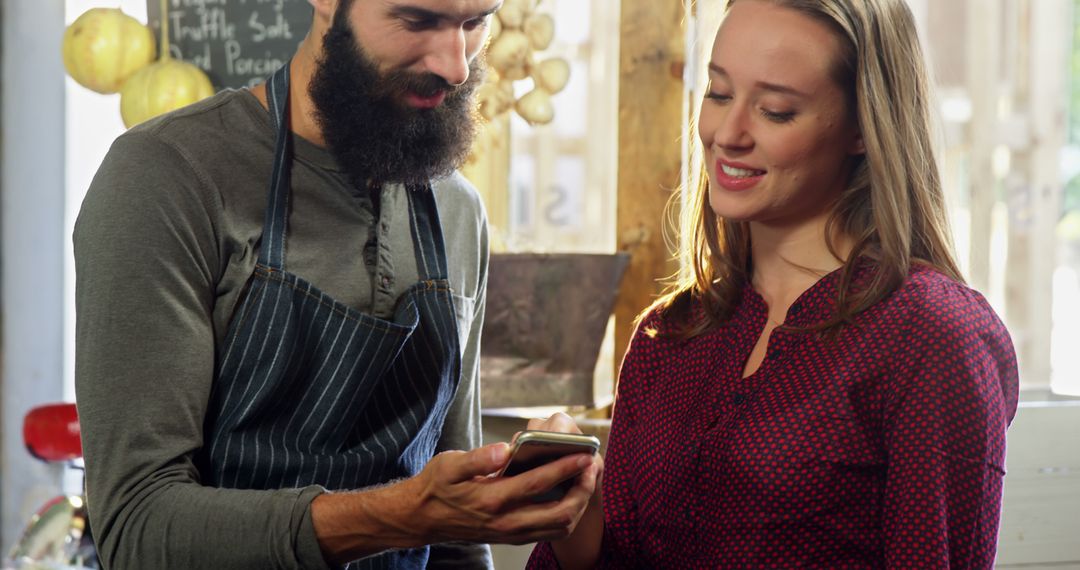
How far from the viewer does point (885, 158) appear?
1.57 m

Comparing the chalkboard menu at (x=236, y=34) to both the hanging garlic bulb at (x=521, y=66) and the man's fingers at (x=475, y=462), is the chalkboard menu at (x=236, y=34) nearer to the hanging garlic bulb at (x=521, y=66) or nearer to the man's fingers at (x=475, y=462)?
the hanging garlic bulb at (x=521, y=66)

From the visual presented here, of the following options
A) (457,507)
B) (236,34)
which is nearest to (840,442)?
(457,507)

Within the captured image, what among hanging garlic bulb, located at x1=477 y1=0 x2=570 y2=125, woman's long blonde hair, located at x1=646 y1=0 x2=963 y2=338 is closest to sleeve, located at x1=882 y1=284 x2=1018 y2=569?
woman's long blonde hair, located at x1=646 y1=0 x2=963 y2=338

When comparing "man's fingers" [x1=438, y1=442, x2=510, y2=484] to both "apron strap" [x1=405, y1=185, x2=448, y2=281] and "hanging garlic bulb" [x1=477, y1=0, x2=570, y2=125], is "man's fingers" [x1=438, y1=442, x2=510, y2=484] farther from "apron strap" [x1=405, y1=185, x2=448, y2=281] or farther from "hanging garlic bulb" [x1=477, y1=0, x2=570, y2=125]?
"hanging garlic bulb" [x1=477, y1=0, x2=570, y2=125]

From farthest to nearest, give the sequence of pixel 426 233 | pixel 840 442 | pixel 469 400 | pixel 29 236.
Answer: pixel 29 236 < pixel 469 400 < pixel 426 233 < pixel 840 442

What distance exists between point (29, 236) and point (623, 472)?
300 centimetres

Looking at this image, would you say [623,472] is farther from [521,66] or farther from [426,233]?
[521,66]

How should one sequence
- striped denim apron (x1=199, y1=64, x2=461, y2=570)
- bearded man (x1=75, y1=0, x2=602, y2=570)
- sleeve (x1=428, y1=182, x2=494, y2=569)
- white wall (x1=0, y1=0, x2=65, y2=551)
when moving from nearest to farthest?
bearded man (x1=75, y1=0, x2=602, y2=570) → striped denim apron (x1=199, y1=64, x2=461, y2=570) → sleeve (x1=428, y1=182, x2=494, y2=569) → white wall (x1=0, y1=0, x2=65, y2=551)

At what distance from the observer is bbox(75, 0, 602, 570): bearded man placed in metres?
1.49

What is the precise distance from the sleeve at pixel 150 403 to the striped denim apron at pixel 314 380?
6 cm

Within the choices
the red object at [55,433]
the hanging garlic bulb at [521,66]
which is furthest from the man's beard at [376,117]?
the red object at [55,433]

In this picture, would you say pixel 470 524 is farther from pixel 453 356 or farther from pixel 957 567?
pixel 957 567

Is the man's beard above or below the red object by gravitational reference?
above

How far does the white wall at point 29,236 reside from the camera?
3.99 meters
